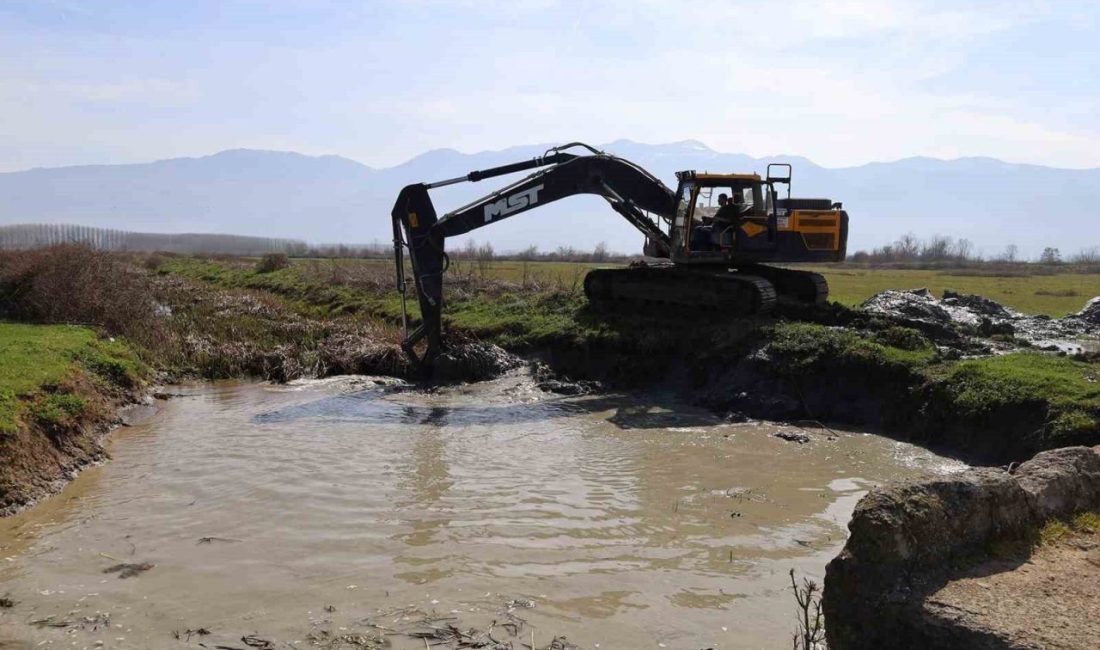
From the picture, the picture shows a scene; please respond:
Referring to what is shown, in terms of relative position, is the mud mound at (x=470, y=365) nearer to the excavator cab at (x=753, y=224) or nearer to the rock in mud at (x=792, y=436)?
the excavator cab at (x=753, y=224)

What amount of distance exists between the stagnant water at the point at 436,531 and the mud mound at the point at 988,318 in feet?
21.1

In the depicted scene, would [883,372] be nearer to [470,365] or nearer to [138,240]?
[470,365]

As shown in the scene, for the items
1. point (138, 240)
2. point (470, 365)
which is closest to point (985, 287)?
point (470, 365)

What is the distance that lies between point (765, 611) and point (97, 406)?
9.30 meters

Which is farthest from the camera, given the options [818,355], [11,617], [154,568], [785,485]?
[818,355]

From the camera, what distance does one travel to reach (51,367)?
39.2 ft

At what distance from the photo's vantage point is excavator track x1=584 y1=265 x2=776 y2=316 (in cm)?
1536

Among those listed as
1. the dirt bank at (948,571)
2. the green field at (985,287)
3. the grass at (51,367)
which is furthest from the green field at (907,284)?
the dirt bank at (948,571)

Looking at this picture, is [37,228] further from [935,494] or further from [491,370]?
[935,494]

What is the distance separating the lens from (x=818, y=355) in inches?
512

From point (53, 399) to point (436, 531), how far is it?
5.62 m

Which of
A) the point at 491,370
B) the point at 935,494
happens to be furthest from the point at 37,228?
the point at 935,494

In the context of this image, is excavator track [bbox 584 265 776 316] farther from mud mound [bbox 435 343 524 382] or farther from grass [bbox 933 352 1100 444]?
grass [bbox 933 352 1100 444]

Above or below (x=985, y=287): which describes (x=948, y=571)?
below
